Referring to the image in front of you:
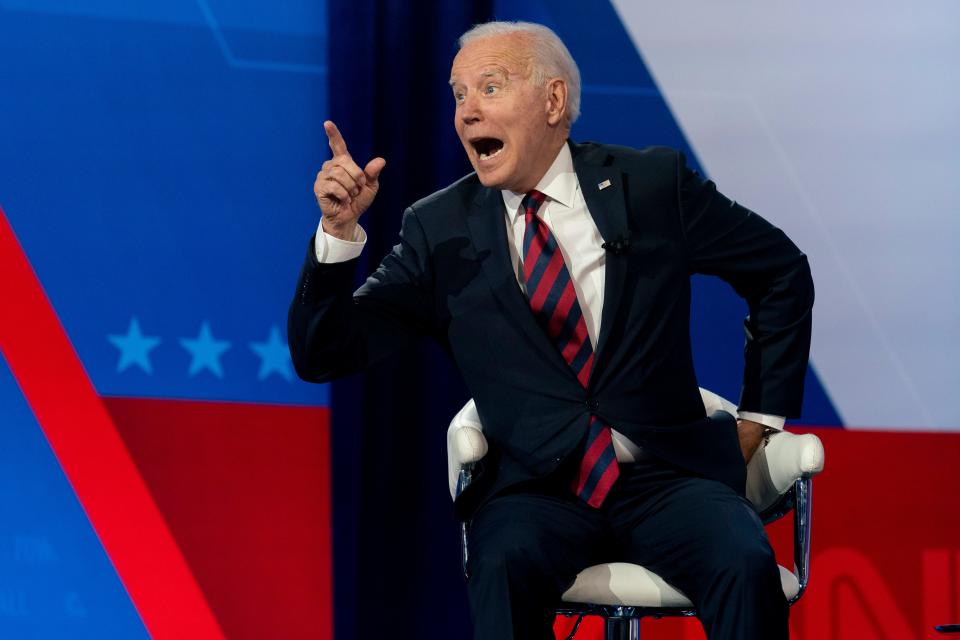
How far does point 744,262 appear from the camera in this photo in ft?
8.60

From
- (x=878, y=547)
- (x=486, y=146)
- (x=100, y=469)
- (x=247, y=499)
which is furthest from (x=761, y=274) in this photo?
(x=100, y=469)

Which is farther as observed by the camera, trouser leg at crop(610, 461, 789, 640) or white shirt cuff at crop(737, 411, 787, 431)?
white shirt cuff at crop(737, 411, 787, 431)

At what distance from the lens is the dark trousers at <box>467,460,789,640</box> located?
2164 millimetres

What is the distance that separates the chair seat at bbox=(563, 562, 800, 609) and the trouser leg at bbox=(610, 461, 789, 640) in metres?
0.03

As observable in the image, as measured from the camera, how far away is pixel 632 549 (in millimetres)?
2381

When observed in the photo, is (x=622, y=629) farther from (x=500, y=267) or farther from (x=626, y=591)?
(x=500, y=267)

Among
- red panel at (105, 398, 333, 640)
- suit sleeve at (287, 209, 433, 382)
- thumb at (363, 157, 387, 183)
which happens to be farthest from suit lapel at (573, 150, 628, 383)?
→ red panel at (105, 398, 333, 640)

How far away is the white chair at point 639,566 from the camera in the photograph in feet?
7.58

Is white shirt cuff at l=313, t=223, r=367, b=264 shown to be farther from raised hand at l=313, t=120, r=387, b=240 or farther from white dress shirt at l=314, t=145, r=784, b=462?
white dress shirt at l=314, t=145, r=784, b=462

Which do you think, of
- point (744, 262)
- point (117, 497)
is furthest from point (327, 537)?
point (744, 262)

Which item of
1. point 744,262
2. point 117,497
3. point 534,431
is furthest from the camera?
point 117,497

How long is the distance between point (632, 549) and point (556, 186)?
30.4 inches

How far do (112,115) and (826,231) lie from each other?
221 centimetres

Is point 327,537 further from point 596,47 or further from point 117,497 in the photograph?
point 596,47
